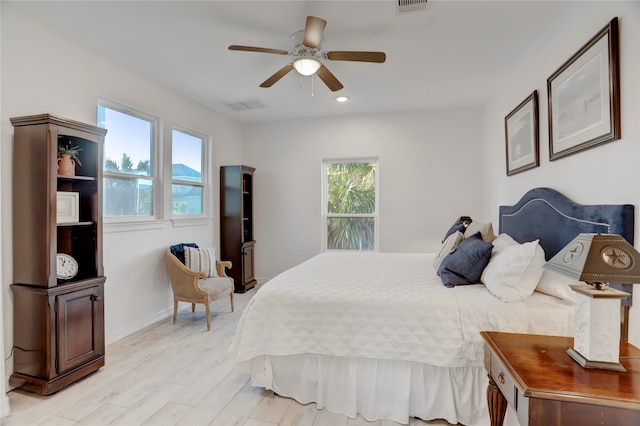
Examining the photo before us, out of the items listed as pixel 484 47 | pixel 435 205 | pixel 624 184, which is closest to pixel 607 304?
pixel 624 184

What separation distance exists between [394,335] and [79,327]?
2.34 m

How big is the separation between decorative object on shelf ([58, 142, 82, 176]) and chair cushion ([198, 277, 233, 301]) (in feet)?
5.44

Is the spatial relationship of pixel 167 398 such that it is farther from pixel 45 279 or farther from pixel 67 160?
pixel 67 160

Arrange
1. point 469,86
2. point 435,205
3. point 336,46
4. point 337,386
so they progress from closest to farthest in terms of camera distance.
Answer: point 337,386 → point 336,46 → point 469,86 → point 435,205

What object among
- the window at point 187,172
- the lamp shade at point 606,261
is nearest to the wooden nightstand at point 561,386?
the lamp shade at point 606,261

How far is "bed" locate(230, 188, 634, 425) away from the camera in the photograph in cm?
181

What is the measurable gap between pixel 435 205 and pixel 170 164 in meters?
3.68

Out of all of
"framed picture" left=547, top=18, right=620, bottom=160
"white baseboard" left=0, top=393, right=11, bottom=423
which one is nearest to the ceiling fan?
"framed picture" left=547, top=18, right=620, bottom=160

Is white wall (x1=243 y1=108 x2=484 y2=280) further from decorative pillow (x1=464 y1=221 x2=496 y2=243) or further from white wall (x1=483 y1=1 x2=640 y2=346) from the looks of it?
decorative pillow (x1=464 y1=221 x2=496 y2=243)

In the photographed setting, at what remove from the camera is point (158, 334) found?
3.30m

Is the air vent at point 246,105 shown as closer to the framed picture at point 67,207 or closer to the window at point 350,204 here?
the window at point 350,204

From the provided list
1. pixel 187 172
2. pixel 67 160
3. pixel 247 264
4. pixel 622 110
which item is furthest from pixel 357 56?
pixel 247 264

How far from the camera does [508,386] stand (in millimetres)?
1255

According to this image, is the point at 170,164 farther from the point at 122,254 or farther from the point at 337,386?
the point at 337,386
